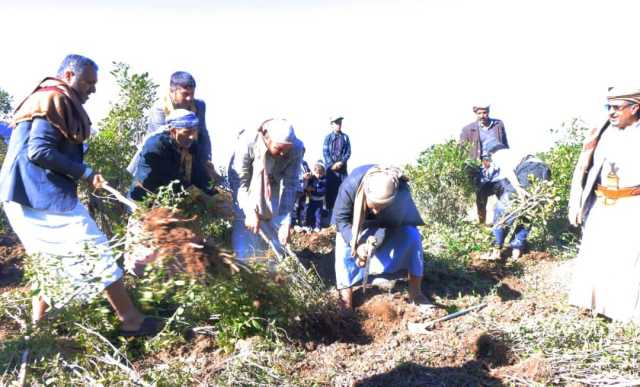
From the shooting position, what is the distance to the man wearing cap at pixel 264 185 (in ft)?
15.1

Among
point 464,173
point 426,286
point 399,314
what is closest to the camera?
point 399,314

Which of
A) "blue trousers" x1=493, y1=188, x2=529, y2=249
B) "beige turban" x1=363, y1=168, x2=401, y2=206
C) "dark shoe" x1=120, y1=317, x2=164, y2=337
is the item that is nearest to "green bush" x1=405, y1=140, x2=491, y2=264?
"blue trousers" x1=493, y1=188, x2=529, y2=249

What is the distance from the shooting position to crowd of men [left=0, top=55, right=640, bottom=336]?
3545 mm

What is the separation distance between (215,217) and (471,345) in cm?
216

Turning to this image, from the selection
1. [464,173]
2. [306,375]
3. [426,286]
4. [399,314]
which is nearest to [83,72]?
[306,375]

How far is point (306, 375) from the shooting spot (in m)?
3.35

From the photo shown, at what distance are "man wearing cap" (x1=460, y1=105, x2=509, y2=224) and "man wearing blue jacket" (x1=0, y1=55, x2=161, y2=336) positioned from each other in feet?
17.4

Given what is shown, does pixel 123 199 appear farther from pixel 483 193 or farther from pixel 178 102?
pixel 483 193

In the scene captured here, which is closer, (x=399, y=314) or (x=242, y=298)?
(x=242, y=298)

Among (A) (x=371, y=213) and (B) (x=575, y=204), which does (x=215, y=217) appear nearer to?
(A) (x=371, y=213)

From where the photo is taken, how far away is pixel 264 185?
473cm

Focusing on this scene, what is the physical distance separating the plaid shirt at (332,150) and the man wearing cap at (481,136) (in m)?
2.10

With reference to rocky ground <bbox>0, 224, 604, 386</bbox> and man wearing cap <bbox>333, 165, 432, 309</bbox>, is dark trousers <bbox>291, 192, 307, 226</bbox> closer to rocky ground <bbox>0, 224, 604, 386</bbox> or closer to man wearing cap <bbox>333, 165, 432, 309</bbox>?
rocky ground <bbox>0, 224, 604, 386</bbox>

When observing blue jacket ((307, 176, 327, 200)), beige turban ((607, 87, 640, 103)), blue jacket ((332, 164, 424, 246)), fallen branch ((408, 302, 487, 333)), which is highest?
beige turban ((607, 87, 640, 103))
